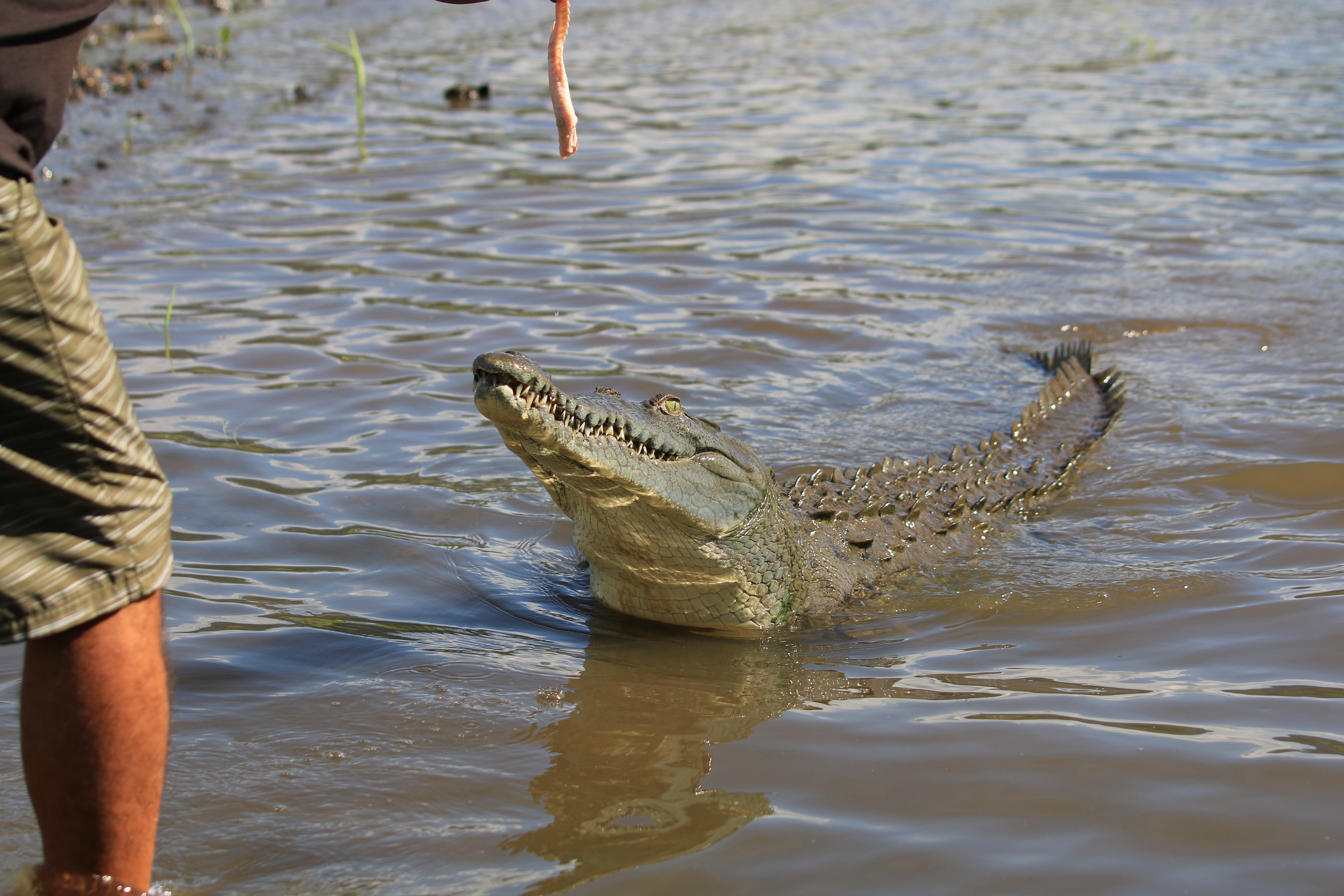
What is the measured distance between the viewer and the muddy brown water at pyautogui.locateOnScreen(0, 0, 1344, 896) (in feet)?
8.12

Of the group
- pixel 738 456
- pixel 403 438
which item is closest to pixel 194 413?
pixel 403 438

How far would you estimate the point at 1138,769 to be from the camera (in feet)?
8.72

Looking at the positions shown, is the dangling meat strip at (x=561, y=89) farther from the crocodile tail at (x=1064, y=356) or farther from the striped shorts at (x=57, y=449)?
the crocodile tail at (x=1064, y=356)

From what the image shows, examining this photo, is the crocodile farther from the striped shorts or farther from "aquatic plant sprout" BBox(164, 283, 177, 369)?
"aquatic plant sprout" BBox(164, 283, 177, 369)

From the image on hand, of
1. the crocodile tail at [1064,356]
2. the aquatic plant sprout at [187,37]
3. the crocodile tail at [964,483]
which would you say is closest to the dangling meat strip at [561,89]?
the crocodile tail at [964,483]

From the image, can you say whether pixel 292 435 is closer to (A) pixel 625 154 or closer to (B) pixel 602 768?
(B) pixel 602 768

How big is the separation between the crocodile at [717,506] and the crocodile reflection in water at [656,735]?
170mm

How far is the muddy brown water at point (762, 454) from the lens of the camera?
2.47 m

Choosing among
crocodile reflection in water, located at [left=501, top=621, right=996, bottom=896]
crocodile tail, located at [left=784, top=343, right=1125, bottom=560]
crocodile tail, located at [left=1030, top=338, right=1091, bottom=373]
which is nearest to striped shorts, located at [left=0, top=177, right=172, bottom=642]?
crocodile reflection in water, located at [left=501, top=621, right=996, bottom=896]

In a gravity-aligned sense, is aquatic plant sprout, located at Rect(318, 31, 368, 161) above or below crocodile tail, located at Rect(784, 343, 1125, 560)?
above

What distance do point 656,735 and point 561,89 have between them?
59.9 inches

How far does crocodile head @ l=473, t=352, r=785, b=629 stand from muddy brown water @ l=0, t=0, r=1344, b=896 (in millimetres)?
164

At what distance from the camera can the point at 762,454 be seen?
5.19 m

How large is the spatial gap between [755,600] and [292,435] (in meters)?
2.20
